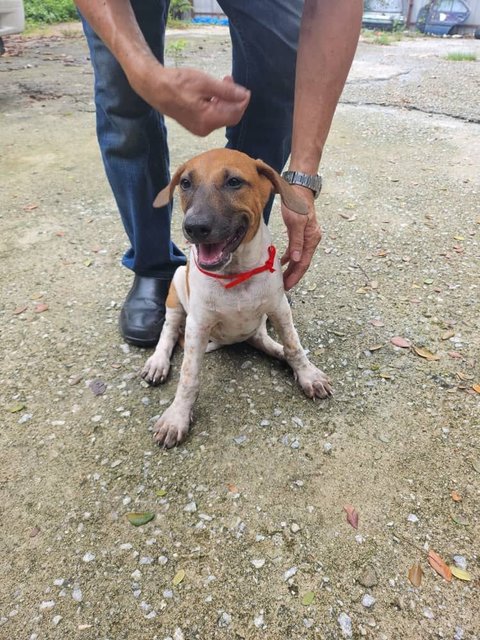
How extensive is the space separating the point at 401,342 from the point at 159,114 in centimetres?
159

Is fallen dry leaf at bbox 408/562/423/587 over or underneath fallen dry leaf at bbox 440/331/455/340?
underneath

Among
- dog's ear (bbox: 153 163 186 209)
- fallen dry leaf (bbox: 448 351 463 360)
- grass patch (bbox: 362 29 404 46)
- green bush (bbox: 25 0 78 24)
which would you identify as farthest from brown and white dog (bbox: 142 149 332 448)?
green bush (bbox: 25 0 78 24)

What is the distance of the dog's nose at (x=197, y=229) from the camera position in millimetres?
1636

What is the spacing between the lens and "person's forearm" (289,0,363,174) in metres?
1.84

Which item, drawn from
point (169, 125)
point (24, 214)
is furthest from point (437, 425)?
point (169, 125)

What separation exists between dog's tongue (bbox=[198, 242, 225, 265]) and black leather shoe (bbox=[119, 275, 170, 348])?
858 millimetres

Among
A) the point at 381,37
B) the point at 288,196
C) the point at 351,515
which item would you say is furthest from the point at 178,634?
the point at 381,37

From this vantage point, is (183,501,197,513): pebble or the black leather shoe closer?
(183,501,197,513): pebble

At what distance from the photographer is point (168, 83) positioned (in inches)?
52.8

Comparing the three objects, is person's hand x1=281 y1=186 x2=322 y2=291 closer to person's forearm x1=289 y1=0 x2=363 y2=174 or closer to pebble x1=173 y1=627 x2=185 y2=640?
person's forearm x1=289 y1=0 x2=363 y2=174

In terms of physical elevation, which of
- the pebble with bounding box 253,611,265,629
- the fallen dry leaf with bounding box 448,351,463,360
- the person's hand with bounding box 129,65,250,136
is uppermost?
the person's hand with bounding box 129,65,250,136

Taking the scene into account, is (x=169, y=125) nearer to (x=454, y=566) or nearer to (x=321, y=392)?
(x=321, y=392)

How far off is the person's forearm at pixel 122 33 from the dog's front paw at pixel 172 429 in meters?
1.24

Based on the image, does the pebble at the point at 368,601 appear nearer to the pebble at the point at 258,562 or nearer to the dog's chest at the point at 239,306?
the pebble at the point at 258,562
